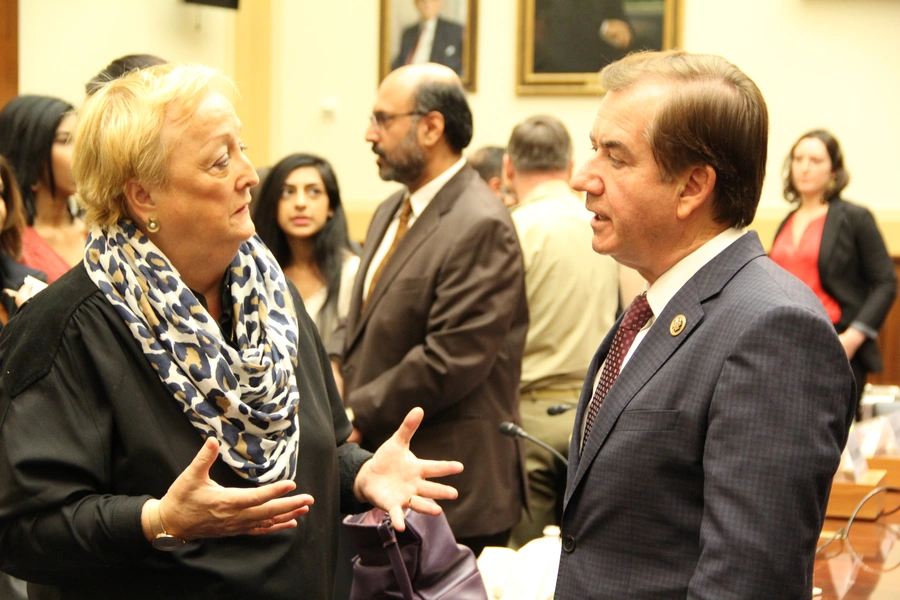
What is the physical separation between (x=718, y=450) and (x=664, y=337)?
0.23 meters

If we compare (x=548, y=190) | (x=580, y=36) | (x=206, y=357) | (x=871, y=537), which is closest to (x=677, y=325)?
(x=206, y=357)

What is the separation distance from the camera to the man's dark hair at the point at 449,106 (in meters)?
3.36

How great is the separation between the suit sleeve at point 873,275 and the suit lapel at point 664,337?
4.14 m

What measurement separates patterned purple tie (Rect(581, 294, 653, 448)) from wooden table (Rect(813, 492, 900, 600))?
75cm

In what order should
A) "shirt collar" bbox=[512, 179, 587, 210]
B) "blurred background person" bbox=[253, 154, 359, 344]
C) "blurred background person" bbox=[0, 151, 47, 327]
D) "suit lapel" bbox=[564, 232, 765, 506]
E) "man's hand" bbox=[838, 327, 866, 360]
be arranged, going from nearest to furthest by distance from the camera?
"suit lapel" bbox=[564, 232, 765, 506], "blurred background person" bbox=[0, 151, 47, 327], "blurred background person" bbox=[253, 154, 359, 344], "shirt collar" bbox=[512, 179, 587, 210], "man's hand" bbox=[838, 327, 866, 360]

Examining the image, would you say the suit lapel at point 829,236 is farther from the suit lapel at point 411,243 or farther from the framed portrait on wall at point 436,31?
the framed portrait on wall at point 436,31

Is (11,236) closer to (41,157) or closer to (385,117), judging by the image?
(41,157)

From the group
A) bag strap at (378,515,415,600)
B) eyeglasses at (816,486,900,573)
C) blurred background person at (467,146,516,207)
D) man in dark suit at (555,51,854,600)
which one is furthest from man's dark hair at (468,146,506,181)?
man in dark suit at (555,51,854,600)

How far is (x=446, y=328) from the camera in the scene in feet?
10.0

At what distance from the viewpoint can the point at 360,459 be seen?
83.4 inches

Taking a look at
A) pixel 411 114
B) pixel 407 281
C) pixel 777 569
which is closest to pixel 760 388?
pixel 777 569

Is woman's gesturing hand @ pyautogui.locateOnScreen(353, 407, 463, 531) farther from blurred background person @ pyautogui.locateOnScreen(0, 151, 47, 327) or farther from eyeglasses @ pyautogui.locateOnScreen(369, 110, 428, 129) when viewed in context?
eyeglasses @ pyautogui.locateOnScreen(369, 110, 428, 129)

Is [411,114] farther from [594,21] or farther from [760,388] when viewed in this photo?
[594,21]

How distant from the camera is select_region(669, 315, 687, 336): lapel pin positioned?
1562mm
